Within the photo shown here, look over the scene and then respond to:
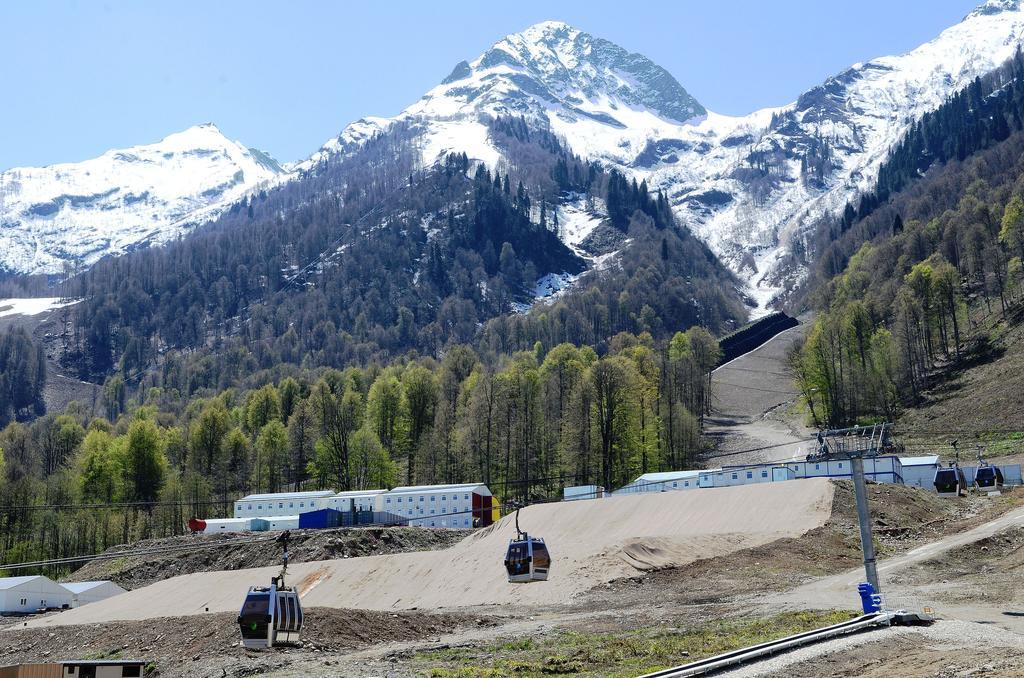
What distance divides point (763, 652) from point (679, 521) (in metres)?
39.8

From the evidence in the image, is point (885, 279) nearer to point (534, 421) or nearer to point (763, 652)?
point (534, 421)

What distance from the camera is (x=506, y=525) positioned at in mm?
75938

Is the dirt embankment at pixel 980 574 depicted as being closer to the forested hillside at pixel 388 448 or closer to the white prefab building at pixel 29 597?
the forested hillside at pixel 388 448

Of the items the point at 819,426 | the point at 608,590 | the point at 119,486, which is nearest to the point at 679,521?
the point at 608,590

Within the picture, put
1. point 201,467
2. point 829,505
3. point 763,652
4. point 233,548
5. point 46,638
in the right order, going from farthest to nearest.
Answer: point 201,467, point 233,548, point 829,505, point 46,638, point 763,652

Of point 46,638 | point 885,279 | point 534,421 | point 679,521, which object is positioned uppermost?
point 885,279

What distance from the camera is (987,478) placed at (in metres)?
79.2

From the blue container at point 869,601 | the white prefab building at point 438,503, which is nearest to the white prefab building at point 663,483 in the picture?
the white prefab building at point 438,503

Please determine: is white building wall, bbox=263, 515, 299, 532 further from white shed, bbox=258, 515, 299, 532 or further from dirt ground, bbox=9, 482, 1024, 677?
dirt ground, bbox=9, 482, 1024, 677

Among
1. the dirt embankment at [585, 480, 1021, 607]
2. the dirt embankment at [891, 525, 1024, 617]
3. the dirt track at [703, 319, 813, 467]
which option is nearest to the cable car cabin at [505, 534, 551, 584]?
the dirt embankment at [585, 480, 1021, 607]

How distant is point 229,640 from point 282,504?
214ft

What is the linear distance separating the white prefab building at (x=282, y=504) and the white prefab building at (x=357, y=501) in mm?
883

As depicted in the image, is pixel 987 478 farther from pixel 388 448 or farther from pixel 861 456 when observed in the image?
pixel 388 448

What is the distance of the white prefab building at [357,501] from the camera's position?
104 meters
